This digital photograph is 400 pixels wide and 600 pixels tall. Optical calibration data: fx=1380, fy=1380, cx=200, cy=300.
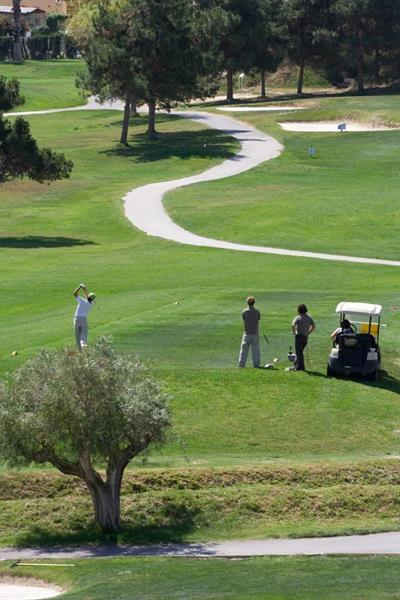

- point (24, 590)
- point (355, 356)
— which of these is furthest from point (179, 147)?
point (24, 590)

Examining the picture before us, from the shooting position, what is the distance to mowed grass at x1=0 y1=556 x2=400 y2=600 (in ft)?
62.6

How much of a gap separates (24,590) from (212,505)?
4.47m

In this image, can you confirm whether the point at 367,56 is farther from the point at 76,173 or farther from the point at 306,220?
the point at 306,220

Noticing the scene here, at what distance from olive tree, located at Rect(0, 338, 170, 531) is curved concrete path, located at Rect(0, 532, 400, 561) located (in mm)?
1052

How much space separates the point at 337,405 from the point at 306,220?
39.8 metres

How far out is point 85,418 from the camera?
911 inches

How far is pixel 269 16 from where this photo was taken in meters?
129

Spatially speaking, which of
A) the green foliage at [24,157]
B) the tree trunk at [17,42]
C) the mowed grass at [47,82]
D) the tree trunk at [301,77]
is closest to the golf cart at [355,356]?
the green foliage at [24,157]

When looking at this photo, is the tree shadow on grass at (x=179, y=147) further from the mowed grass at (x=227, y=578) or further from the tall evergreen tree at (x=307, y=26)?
the mowed grass at (x=227, y=578)

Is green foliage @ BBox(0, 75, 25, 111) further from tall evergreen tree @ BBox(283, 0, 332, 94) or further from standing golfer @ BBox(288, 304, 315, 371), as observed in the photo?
tall evergreen tree @ BBox(283, 0, 332, 94)

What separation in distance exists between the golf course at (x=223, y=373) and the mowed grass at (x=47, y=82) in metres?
56.2

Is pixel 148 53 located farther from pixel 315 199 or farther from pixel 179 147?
pixel 315 199

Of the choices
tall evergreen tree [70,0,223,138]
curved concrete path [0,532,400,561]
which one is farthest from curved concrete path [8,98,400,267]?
Answer: curved concrete path [0,532,400,561]

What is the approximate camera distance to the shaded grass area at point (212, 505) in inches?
923
